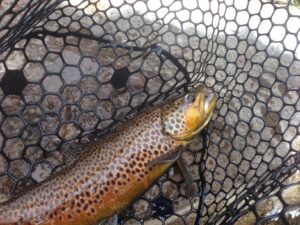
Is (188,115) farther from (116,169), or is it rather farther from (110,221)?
(110,221)

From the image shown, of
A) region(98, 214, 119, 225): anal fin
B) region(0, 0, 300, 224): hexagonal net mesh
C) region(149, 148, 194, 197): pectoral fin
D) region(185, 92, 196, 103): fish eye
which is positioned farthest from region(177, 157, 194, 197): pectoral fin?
region(98, 214, 119, 225): anal fin

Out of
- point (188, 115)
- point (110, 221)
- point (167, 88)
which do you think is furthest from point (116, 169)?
point (167, 88)

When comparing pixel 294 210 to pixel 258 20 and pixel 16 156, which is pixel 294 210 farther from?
pixel 16 156

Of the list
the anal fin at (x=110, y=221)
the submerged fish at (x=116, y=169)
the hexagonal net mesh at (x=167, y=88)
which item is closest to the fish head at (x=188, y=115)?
the submerged fish at (x=116, y=169)

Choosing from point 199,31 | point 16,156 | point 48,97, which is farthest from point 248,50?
point 16,156

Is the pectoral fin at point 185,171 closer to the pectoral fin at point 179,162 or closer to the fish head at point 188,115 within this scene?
the pectoral fin at point 179,162

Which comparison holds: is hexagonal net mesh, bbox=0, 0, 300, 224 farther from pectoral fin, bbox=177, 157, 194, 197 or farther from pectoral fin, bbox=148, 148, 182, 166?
pectoral fin, bbox=148, 148, 182, 166
